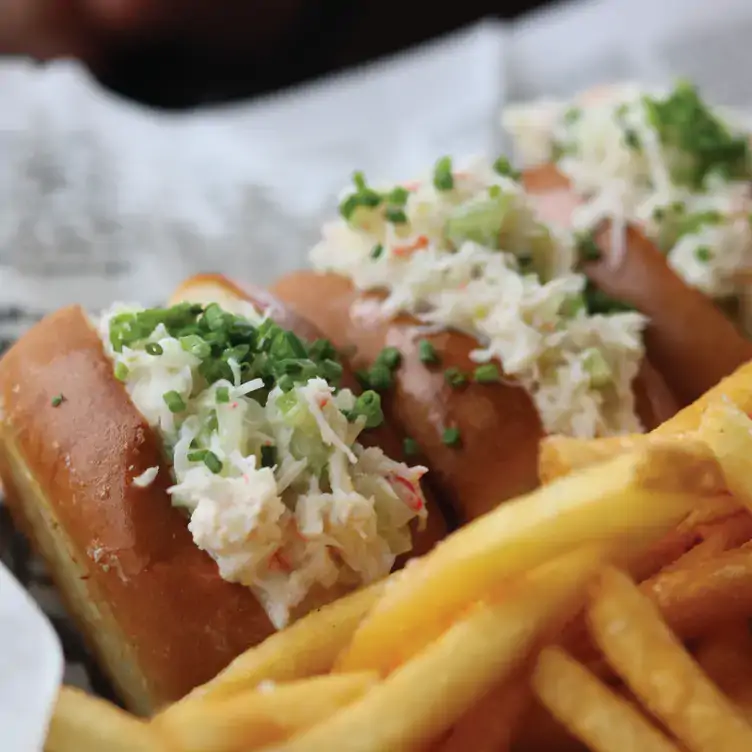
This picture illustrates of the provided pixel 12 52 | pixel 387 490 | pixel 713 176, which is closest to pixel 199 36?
pixel 12 52

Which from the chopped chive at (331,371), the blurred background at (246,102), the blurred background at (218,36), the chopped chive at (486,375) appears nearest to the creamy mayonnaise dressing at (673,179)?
the chopped chive at (486,375)

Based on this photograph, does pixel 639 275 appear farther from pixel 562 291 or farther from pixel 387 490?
pixel 387 490

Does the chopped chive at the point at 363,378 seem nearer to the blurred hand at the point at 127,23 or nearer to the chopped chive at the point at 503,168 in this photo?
the chopped chive at the point at 503,168

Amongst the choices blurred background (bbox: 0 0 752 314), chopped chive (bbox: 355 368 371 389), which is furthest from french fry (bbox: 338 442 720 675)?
blurred background (bbox: 0 0 752 314)

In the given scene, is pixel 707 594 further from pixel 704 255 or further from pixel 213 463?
pixel 704 255

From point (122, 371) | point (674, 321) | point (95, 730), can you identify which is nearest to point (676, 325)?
point (674, 321)

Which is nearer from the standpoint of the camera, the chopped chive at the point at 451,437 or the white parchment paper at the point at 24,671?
the white parchment paper at the point at 24,671
